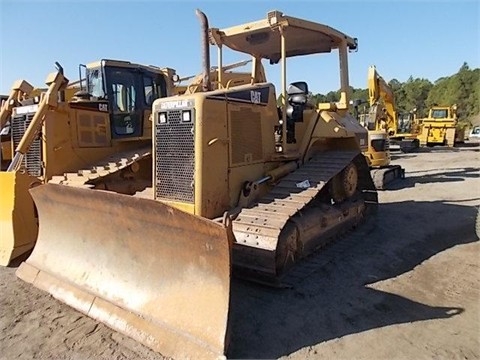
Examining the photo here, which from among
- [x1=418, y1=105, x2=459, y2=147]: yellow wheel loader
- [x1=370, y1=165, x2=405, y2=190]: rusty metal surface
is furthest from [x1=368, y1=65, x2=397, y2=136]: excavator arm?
[x1=418, y1=105, x2=459, y2=147]: yellow wheel loader

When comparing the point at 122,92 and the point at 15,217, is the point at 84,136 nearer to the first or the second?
the point at 122,92

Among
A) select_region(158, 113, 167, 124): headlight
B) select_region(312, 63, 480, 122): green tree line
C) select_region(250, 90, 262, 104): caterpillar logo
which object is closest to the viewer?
select_region(158, 113, 167, 124): headlight

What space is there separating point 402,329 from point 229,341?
148 cm

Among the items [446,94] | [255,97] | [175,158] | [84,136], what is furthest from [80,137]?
[446,94]

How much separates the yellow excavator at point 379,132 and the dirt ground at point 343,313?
458 centimetres

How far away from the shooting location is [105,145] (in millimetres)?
7730

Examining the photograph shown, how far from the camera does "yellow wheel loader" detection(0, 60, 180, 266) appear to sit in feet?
19.1

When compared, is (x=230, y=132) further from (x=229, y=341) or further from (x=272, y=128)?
(x=229, y=341)

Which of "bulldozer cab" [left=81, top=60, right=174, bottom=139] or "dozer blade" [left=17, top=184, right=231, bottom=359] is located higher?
"bulldozer cab" [left=81, top=60, right=174, bottom=139]

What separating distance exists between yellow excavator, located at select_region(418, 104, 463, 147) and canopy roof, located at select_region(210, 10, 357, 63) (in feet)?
70.7

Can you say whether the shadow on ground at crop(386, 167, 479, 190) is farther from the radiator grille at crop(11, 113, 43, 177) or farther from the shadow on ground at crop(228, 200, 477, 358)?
the radiator grille at crop(11, 113, 43, 177)

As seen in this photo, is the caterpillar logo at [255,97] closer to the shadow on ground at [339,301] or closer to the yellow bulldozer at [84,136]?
the yellow bulldozer at [84,136]

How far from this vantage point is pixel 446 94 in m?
54.1

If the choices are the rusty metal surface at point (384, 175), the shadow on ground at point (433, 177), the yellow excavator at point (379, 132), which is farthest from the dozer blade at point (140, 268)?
the shadow on ground at point (433, 177)
